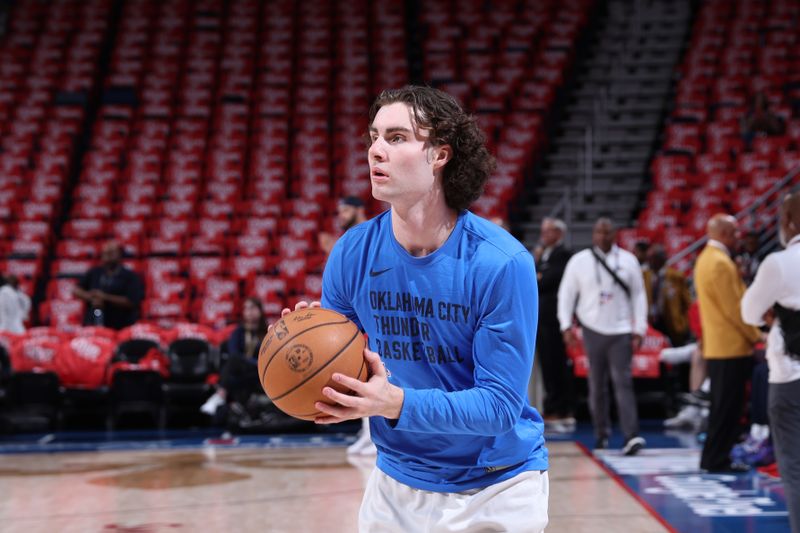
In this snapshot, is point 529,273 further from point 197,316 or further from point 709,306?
point 197,316

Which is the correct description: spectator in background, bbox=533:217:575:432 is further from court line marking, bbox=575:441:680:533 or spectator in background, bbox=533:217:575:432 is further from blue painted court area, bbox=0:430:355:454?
blue painted court area, bbox=0:430:355:454

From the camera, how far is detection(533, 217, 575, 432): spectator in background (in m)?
8.48

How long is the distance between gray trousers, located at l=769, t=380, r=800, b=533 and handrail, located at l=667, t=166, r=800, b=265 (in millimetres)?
6821

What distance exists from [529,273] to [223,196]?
39.6ft

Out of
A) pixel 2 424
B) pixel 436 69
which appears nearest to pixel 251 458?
pixel 2 424

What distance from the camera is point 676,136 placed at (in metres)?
14.4

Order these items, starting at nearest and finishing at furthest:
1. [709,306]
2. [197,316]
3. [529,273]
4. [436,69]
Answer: [529,273], [709,306], [197,316], [436,69]

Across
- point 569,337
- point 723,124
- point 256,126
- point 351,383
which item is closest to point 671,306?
point 569,337

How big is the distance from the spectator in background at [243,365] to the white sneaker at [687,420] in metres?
3.72

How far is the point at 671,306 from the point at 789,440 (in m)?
5.59

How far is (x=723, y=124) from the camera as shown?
1445 cm

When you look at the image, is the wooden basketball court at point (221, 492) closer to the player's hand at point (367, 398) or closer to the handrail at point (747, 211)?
the player's hand at point (367, 398)

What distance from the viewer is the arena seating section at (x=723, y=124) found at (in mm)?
12320

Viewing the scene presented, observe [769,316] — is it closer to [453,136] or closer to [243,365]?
[453,136]
